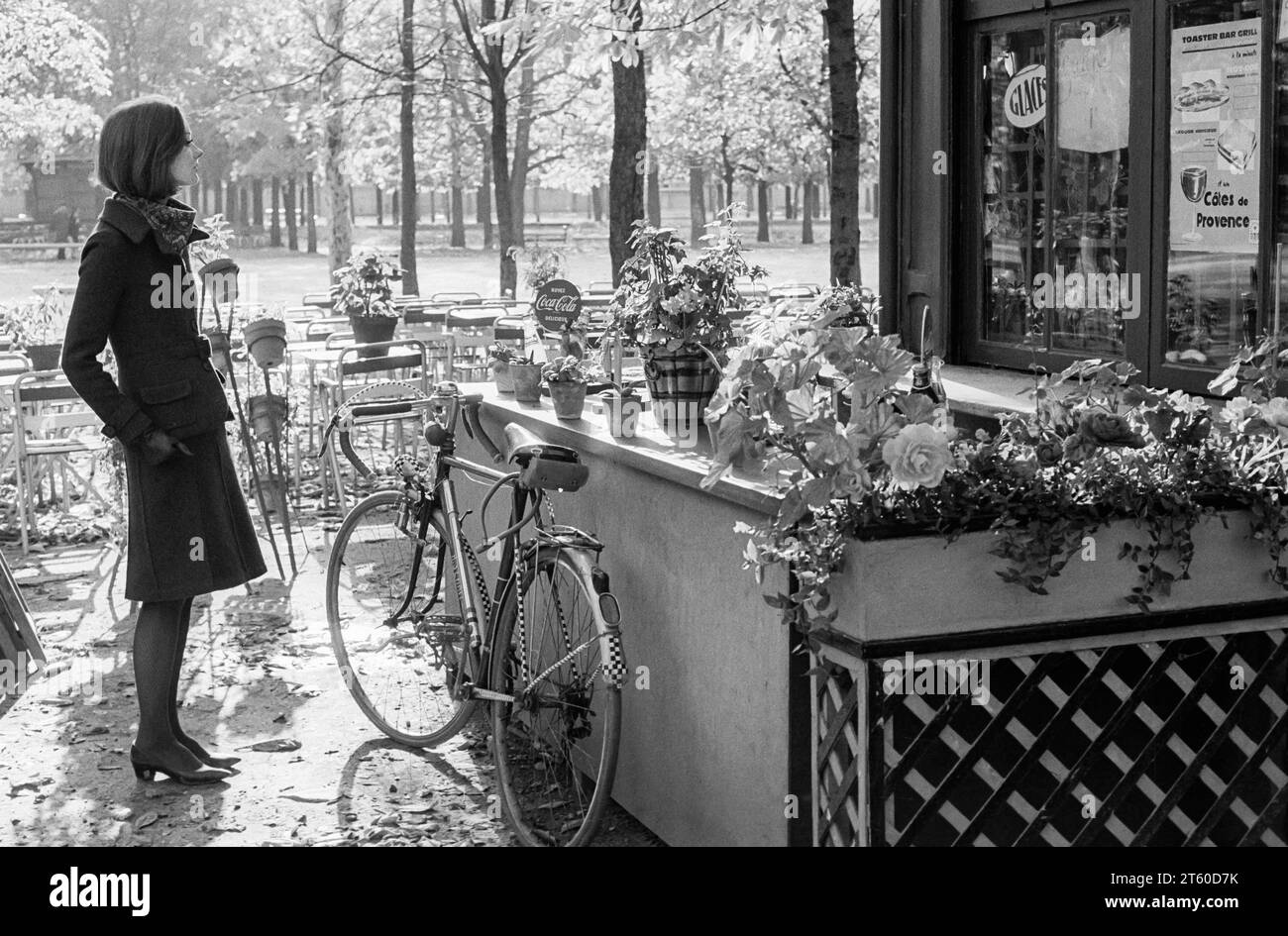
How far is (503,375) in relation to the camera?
6.19 meters

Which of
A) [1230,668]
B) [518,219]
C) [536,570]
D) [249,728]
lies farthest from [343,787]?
[518,219]

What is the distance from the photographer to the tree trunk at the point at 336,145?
2178 centimetres

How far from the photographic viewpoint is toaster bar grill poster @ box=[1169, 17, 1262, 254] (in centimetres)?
620

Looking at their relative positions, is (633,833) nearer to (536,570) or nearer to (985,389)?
(536,570)

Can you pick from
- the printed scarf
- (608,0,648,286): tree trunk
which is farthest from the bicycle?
(608,0,648,286): tree trunk

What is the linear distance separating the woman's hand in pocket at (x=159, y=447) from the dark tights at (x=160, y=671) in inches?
19.2

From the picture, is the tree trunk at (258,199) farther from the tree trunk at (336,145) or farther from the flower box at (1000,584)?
the flower box at (1000,584)

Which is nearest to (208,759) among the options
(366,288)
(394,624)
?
(394,624)

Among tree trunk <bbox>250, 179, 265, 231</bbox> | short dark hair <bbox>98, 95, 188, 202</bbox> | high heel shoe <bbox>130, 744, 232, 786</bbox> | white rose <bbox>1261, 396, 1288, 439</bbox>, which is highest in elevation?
tree trunk <bbox>250, 179, 265, 231</bbox>

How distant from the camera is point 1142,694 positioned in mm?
3703

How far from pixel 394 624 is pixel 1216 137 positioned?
364 cm

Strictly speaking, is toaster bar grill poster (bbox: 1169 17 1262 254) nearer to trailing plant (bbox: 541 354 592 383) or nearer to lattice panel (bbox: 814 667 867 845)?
trailing plant (bbox: 541 354 592 383)

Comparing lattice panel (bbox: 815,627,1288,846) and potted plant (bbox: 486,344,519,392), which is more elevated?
potted plant (bbox: 486,344,519,392)

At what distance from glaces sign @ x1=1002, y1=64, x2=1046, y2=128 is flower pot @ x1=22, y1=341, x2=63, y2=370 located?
6.64 m
